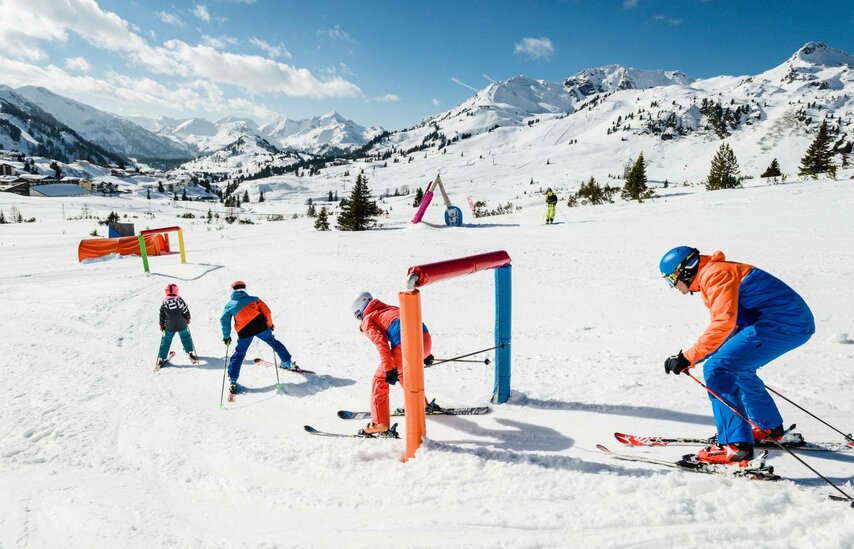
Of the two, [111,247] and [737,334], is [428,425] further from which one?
[111,247]

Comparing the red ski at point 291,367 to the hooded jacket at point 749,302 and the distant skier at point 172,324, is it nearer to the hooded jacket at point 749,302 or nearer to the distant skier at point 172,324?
the distant skier at point 172,324

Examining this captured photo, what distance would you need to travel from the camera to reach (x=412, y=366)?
3387mm

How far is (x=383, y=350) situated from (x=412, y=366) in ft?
2.57

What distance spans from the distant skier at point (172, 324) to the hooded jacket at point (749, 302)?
7045mm

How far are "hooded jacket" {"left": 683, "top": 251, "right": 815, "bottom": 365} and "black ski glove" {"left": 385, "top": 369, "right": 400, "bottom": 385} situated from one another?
246cm

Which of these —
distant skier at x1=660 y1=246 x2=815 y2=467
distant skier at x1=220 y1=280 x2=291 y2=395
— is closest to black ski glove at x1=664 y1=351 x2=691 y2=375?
distant skier at x1=660 y1=246 x2=815 y2=467

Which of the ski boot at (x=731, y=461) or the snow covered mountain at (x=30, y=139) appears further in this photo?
the snow covered mountain at (x=30, y=139)

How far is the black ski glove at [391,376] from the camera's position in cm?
394

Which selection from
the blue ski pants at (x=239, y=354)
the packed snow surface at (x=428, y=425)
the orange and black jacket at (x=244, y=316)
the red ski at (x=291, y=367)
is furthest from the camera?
the red ski at (x=291, y=367)

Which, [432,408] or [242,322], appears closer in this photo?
[432,408]

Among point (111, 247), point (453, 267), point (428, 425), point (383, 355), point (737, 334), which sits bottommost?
point (428, 425)

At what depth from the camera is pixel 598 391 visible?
15.7 ft

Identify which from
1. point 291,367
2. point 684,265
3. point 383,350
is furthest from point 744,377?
point 291,367

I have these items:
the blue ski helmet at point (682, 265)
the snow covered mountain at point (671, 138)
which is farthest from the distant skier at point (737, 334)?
the snow covered mountain at point (671, 138)
